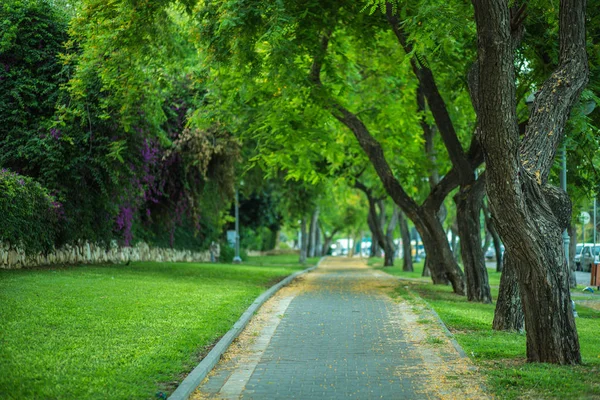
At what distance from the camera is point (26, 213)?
18594mm

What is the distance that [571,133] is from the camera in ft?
45.0

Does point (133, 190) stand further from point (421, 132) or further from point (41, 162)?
point (421, 132)

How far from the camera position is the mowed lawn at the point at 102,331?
25.0 feet

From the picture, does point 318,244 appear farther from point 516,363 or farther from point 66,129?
point 516,363

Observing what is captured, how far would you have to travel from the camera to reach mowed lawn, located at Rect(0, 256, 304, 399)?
7.62 metres

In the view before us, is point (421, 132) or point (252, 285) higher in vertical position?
point (421, 132)

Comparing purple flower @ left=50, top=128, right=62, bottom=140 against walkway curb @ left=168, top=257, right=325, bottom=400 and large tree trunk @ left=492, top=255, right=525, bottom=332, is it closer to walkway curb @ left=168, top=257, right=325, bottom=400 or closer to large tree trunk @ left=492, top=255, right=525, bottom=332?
walkway curb @ left=168, top=257, right=325, bottom=400

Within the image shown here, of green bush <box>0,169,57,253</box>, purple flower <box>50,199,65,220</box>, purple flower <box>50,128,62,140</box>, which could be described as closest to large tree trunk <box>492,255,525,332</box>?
green bush <box>0,169,57,253</box>

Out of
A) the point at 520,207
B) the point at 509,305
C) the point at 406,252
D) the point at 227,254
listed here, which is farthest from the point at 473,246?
the point at 227,254

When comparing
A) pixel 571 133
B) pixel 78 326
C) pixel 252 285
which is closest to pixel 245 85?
pixel 252 285

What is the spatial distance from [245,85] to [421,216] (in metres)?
6.87

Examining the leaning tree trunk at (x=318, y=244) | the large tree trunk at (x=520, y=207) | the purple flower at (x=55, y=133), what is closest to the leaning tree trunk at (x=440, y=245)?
the purple flower at (x=55, y=133)

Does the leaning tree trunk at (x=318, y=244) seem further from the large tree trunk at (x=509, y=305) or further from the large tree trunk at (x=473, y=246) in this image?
the large tree trunk at (x=509, y=305)

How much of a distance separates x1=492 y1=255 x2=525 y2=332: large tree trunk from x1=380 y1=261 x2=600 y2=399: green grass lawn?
0.28m
